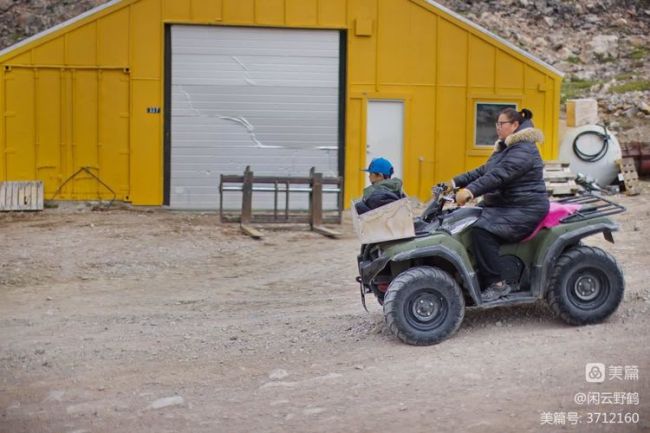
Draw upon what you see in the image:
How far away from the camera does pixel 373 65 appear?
21.6m

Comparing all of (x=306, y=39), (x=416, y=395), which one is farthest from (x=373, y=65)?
(x=416, y=395)

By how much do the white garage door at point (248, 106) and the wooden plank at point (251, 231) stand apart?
312 cm

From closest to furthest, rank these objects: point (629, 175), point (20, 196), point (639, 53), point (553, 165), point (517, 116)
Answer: point (517, 116) < point (20, 196) < point (553, 165) < point (629, 175) < point (639, 53)

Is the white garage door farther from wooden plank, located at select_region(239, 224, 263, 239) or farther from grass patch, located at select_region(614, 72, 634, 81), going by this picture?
grass patch, located at select_region(614, 72, 634, 81)

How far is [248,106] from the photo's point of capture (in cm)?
2150

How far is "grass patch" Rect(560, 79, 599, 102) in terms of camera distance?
3166cm

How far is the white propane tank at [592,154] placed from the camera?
23062mm

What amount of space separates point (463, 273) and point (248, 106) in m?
13.0

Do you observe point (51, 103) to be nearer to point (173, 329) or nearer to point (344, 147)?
point (344, 147)

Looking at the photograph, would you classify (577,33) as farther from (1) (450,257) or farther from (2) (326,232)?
(1) (450,257)

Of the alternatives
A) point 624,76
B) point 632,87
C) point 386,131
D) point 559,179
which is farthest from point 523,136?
point 624,76

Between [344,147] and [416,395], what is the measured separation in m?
14.2

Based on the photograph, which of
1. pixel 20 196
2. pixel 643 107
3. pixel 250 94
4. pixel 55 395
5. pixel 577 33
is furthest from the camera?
pixel 577 33

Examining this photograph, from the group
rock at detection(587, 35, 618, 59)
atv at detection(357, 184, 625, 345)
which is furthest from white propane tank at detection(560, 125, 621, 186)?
atv at detection(357, 184, 625, 345)
